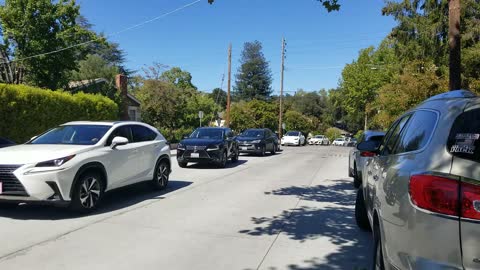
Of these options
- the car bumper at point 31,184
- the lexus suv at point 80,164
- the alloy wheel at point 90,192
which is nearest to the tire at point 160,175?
the lexus suv at point 80,164

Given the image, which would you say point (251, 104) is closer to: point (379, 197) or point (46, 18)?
point (46, 18)

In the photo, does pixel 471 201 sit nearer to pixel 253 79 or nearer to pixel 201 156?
pixel 201 156

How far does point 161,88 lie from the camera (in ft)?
122

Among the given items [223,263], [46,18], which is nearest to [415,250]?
[223,263]

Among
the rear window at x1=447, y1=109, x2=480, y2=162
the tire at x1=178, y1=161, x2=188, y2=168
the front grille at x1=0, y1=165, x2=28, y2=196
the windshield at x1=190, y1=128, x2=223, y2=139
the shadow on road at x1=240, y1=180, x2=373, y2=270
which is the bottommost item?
the shadow on road at x1=240, y1=180, x2=373, y2=270

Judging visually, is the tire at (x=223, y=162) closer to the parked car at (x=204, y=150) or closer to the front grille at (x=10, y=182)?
the parked car at (x=204, y=150)

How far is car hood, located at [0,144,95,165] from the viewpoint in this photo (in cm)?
702

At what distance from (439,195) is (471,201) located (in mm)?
168

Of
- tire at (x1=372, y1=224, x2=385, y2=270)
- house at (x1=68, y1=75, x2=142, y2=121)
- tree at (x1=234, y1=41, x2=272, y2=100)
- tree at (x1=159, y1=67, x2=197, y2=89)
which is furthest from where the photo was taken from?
tree at (x1=234, y1=41, x2=272, y2=100)

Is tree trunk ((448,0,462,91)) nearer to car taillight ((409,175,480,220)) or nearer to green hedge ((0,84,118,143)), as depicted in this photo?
car taillight ((409,175,480,220))

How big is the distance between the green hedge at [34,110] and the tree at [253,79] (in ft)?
234

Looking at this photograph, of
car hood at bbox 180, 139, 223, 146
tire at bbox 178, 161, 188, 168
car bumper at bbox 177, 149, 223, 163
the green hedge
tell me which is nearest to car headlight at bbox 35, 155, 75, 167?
car bumper at bbox 177, 149, 223, 163

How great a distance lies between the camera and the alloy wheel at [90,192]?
7.48 m

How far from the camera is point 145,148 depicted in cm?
968
